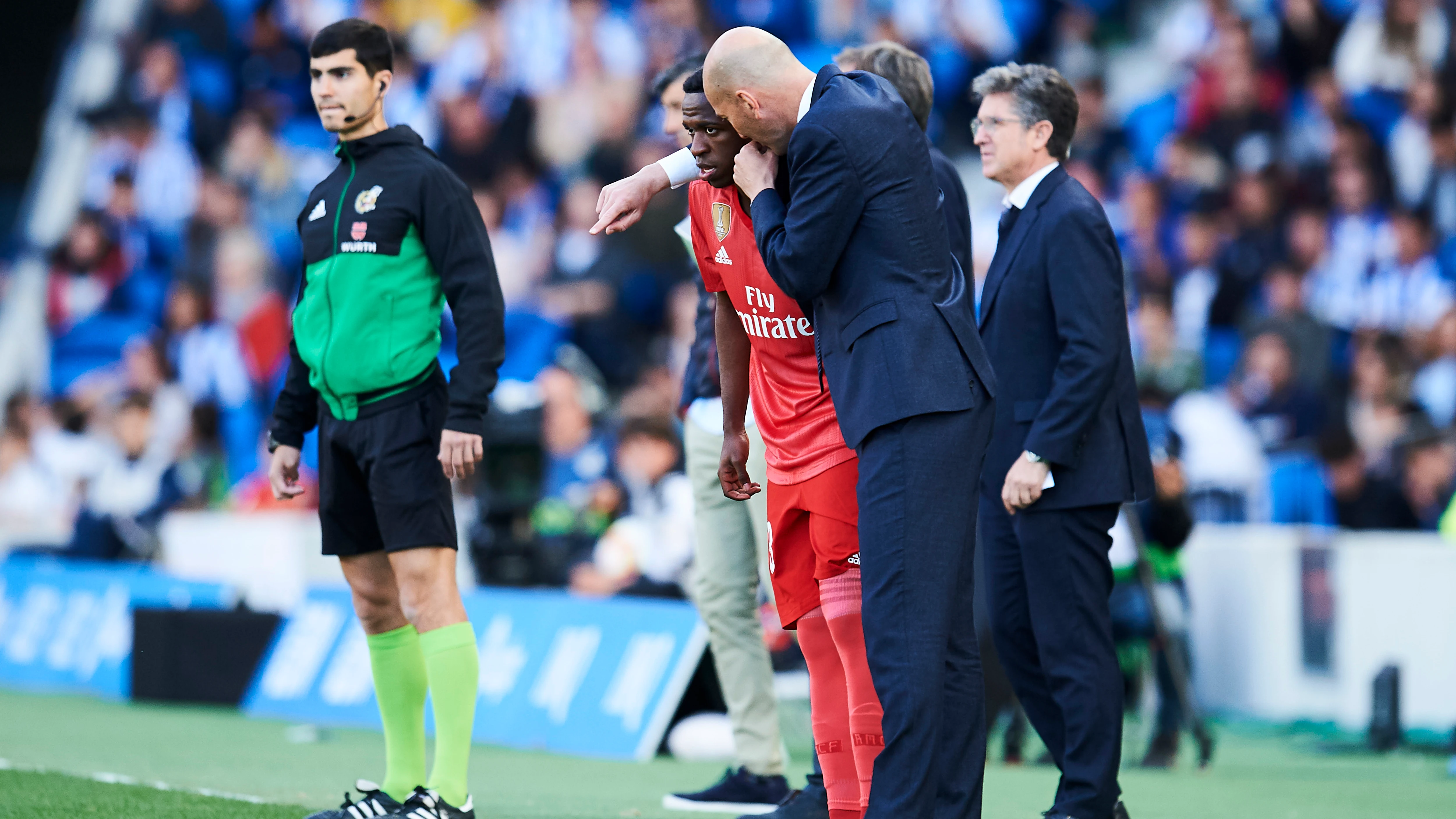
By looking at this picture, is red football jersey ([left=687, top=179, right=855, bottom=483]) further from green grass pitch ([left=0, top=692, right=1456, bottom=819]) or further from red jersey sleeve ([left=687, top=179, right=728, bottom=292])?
green grass pitch ([left=0, top=692, right=1456, bottom=819])

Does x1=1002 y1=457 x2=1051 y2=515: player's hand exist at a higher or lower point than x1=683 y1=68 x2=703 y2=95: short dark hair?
lower

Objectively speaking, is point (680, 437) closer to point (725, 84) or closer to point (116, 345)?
point (725, 84)

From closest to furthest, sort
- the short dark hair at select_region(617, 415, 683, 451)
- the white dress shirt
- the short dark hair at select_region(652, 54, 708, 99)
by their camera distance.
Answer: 1. the white dress shirt
2. the short dark hair at select_region(652, 54, 708, 99)
3. the short dark hair at select_region(617, 415, 683, 451)

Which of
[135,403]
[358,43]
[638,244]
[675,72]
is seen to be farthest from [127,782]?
[638,244]

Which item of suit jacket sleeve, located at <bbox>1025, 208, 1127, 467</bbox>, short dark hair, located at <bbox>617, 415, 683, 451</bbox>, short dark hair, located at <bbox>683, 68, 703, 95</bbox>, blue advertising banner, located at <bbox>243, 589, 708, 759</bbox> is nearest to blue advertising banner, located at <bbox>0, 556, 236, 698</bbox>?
blue advertising banner, located at <bbox>243, 589, 708, 759</bbox>

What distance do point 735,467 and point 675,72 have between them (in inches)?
71.0

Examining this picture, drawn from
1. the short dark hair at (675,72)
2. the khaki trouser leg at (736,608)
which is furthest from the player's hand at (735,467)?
the short dark hair at (675,72)

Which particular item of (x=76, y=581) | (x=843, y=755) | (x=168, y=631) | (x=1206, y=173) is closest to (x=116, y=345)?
(x=76, y=581)

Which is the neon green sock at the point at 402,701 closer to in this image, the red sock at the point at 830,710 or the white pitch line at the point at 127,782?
the white pitch line at the point at 127,782

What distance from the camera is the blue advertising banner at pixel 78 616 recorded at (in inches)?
360

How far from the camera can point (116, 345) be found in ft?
50.8

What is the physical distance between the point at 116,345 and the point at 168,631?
24.6ft

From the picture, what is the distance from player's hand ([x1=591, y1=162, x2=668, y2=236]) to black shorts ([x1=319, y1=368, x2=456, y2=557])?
865 mm

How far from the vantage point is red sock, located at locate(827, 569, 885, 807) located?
12.4 feet
